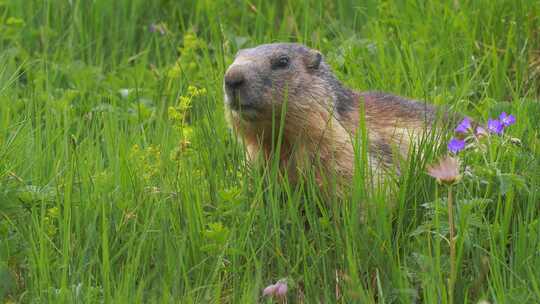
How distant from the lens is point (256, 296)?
3574mm

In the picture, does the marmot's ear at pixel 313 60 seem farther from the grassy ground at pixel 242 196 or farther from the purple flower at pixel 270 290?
the purple flower at pixel 270 290

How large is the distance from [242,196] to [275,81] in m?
0.86

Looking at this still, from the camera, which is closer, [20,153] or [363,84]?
[20,153]

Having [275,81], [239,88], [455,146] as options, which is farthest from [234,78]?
[455,146]

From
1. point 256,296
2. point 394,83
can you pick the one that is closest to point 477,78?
point 394,83

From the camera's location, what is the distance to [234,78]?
4.58 meters

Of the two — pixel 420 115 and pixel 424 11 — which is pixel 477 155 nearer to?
pixel 420 115

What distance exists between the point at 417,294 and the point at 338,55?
2.66 meters

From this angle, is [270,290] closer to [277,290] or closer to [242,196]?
[277,290]

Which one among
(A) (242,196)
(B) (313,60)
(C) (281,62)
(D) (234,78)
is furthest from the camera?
(B) (313,60)

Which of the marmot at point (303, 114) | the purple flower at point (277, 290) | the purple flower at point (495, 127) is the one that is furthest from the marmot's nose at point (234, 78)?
the purple flower at point (277, 290)

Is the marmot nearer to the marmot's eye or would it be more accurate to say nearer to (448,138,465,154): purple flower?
the marmot's eye

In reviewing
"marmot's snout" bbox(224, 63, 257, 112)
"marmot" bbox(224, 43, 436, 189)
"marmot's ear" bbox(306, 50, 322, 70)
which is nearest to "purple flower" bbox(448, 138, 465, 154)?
"marmot" bbox(224, 43, 436, 189)

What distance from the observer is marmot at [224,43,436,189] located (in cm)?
465
